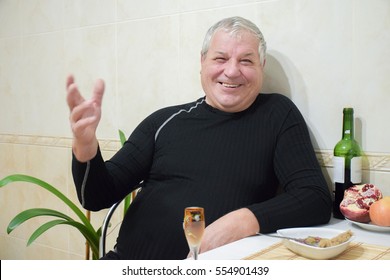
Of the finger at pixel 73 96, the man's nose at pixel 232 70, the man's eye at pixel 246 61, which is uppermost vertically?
the man's eye at pixel 246 61

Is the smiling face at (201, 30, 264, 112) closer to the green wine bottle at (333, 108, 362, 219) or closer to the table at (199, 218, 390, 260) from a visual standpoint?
the green wine bottle at (333, 108, 362, 219)

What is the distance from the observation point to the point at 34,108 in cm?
244

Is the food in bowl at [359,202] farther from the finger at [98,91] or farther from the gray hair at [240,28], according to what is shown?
the finger at [98,91]

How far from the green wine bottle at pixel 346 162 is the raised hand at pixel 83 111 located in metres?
0.72

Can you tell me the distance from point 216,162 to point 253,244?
0.40 meters

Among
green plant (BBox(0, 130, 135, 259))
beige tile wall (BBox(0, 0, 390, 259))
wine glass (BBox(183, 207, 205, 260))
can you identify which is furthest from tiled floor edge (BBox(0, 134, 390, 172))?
wine glass (BBox(183, 207, 205, 260))

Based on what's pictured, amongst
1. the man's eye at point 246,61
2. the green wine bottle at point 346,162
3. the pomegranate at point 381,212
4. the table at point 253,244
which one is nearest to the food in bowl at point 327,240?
the table at point 253,244

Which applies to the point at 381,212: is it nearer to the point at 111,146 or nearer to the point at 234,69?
the point at 234,69

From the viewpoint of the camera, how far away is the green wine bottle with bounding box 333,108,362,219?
140cm

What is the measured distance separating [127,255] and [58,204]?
984mm

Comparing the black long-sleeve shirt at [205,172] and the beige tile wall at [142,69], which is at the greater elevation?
the beige tile wall at [142,69]

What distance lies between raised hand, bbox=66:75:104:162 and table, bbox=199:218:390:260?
415 millimetres

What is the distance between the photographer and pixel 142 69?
2.02 meters

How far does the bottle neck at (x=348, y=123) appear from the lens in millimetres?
1423
